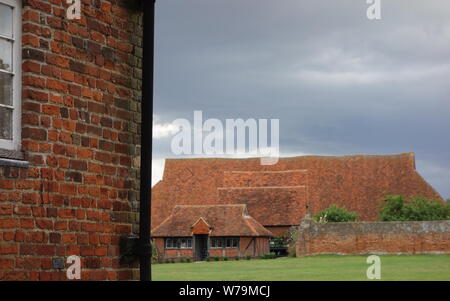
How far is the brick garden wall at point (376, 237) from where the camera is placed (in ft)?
170

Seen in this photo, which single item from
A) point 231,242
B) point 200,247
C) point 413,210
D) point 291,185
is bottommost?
point 200,247

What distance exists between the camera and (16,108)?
5.78m

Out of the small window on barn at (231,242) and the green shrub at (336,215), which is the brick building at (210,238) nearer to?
the small window on barn at (231,242)

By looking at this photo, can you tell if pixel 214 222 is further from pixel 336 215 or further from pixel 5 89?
pixel 5 89

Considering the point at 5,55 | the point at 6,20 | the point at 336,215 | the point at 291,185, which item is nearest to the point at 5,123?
the point at 5,55

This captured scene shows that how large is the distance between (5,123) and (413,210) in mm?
55400

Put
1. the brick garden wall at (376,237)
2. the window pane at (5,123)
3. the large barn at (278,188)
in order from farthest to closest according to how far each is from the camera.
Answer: the large barn at (278,188)
the brick garden wall at (376,237)
the window pane at (5,123)

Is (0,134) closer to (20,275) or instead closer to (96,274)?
(20,275)

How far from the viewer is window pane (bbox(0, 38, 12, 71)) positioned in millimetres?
5750

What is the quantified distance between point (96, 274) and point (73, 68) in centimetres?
176

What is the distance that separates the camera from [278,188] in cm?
6688

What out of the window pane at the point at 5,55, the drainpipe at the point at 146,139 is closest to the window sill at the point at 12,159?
the window pane at the point at 5,55

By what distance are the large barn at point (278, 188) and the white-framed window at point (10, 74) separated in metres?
53.5
